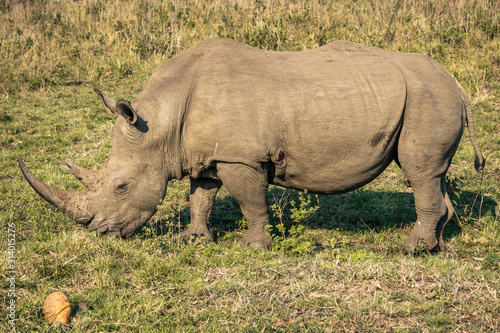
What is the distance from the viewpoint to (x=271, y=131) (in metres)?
5.50

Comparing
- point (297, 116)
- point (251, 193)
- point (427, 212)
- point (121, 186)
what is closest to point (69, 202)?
point (121, 186)

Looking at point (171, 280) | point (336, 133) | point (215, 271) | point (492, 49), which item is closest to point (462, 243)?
point (336, 133)

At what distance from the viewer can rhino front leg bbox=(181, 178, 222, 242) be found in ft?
21.0

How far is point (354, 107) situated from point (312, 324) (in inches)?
98.7

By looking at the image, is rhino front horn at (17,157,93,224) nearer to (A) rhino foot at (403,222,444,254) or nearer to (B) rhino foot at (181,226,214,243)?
(B) rhino foot at (181,226,214,243)

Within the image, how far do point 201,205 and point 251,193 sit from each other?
0.90 meters

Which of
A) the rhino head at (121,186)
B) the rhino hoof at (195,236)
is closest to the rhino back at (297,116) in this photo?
the rhino head at (121,186)

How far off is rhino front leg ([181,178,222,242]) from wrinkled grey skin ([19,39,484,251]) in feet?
1.18

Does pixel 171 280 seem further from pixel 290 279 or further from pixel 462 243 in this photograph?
pixel 462 243

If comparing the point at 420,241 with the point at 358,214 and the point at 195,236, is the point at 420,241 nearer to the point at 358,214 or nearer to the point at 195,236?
the point at 358,214

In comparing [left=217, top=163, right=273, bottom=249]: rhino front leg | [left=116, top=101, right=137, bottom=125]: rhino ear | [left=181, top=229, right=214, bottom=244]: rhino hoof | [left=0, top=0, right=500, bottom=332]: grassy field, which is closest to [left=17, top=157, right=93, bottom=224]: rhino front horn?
[left=0, top=0, right=500, bottom=332]: grassy field

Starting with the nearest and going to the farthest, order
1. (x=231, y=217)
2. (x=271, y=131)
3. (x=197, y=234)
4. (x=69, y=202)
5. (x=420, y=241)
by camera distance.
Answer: (x=271, y=131) < (x=69, y=202) < (x=420, y=241) < (x=197, y=234) < (x=231, y=217)

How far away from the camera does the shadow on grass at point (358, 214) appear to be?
6828 mm

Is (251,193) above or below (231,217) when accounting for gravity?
above
